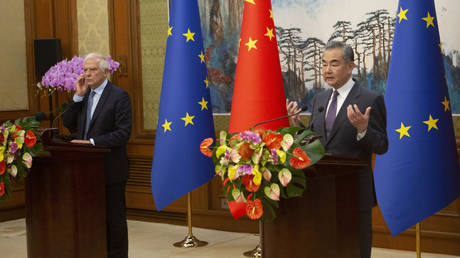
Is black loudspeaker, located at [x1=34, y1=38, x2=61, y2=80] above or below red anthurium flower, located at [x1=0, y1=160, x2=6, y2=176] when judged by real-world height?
above

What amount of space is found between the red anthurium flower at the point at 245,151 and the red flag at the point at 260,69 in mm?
2226

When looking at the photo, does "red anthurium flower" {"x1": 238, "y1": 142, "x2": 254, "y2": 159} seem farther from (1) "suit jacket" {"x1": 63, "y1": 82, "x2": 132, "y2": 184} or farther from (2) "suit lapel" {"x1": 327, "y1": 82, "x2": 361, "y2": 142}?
(1) "suit jacket" {"x1": 63, "y1": 82, "x2": 132, "y2": 184}

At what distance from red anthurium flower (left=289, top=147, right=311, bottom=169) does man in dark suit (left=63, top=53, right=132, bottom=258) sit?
6.66 feet

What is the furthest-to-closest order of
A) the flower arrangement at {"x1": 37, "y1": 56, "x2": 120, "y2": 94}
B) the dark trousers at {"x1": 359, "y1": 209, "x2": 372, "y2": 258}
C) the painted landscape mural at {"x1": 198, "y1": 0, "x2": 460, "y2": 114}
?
1. the flower arrangement at {"x1": 37, "y1": 56, "x2": 120, "y2": 94}
2. the painted landscape mural at {"x1": 198, "y1": 0, "x2": 460, "y2": 114}
3. the dark trousers at {"x1": 359, "y1": 209, "x2": 372, "y2": 258}

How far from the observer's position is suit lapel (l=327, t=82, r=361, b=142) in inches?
121

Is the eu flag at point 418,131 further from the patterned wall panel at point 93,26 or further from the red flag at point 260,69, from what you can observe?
the patterned wall panel at point 93,26

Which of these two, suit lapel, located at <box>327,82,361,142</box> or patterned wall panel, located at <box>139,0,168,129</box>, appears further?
patterned wall panel, located at <box>139,0,168,129</box>

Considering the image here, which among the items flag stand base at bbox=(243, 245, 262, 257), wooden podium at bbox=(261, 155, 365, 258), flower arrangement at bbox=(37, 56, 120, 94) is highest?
flower arrangement at bbox=(37, 56, 120, 94)

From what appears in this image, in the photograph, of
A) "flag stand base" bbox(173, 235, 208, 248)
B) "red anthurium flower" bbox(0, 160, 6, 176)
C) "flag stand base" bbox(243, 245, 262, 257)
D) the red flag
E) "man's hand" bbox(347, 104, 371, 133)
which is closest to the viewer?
"man's hand" bbox(347, 104, 371, 133)

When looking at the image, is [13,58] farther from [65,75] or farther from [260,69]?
[260,69]

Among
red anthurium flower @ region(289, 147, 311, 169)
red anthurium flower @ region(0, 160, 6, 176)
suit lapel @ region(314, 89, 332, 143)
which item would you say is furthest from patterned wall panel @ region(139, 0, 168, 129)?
red anthurium flower @ region(289, 147, 311, 169)

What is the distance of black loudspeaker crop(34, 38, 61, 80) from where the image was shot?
6795 mm

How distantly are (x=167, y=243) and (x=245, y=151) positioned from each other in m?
3.52

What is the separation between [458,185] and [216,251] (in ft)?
7.26
